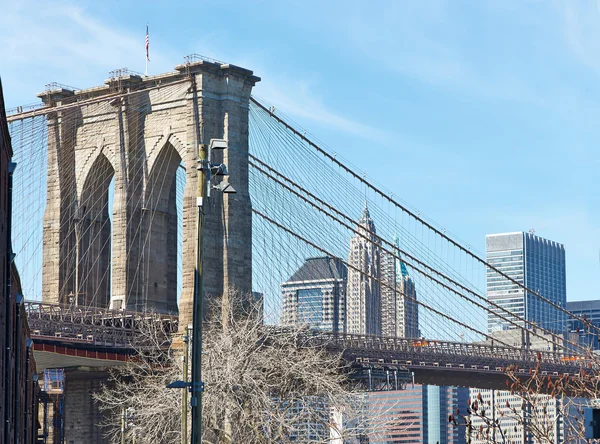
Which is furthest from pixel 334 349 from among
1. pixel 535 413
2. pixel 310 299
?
pixel 310 299

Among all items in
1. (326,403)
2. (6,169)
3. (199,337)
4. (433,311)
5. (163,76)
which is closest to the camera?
(199,337)

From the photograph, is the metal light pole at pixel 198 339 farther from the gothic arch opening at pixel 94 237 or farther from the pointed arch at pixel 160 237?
the gothic arch opening at pixel 94 237

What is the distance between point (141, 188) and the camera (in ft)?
248

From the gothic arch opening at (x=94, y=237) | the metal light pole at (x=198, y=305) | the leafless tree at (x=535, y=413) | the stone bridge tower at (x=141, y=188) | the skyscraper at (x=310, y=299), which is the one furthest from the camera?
the gothic arch opening at (x=94, y=237)

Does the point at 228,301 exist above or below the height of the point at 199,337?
above

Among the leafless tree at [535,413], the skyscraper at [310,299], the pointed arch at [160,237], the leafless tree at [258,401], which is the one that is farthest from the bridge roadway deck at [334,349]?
the leafless tree at [535,413]

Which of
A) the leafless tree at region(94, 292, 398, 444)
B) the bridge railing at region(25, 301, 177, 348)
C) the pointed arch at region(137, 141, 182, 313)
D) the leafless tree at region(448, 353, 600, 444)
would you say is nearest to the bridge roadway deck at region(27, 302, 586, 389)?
the bridge railing at region(25, 301, 177, 348)

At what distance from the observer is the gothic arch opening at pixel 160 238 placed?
74562 mm

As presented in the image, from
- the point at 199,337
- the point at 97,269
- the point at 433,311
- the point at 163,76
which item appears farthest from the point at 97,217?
the point at 199,337

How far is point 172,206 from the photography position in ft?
253

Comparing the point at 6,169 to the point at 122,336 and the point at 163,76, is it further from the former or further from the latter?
the point at 163,76

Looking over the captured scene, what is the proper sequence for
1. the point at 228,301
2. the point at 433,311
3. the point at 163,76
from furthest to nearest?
the point at 433,311, the point at 163,76, the point at 228,301

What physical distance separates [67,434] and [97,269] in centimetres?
944

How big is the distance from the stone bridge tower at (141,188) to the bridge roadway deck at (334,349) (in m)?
3.29
